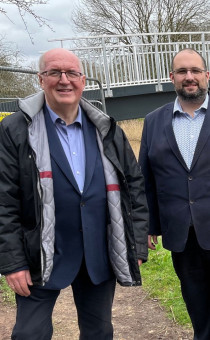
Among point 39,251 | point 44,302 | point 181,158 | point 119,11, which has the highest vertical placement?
point 119,11

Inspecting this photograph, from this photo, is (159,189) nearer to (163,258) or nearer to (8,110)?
(163,258)

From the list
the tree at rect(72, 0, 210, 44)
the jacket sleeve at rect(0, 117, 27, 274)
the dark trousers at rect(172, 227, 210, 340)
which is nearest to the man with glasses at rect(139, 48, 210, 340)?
the dark trousers at rect(172, 227, 210, 340)

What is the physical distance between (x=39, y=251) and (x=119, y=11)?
22350mm

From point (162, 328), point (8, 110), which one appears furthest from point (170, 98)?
point (162, 328)

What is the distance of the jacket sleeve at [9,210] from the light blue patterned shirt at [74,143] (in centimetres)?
30

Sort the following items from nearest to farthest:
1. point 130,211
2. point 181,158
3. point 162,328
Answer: point 130,211
point 181,158
point 162,328

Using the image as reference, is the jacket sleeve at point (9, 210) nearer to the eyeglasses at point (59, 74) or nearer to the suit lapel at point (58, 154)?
the suit lapel at point (58, 154)

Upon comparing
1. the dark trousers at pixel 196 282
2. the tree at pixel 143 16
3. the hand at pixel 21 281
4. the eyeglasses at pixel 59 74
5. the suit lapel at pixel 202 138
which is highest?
the tree at pixel 143 16

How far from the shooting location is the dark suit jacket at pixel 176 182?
9.00 ft

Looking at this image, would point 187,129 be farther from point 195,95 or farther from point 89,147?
point 89,147

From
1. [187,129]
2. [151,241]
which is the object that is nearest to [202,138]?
[187,129]

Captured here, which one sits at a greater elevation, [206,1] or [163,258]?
[206,1]

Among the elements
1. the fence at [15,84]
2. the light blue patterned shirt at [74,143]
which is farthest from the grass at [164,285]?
the fence at [15,84]

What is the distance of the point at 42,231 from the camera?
221 cm
